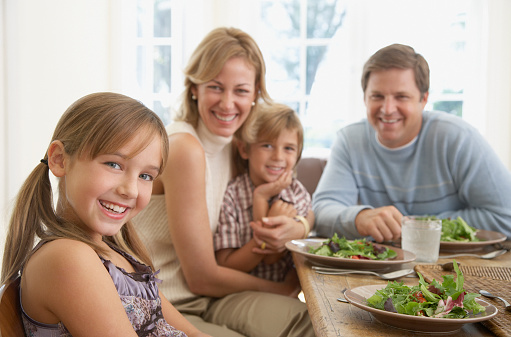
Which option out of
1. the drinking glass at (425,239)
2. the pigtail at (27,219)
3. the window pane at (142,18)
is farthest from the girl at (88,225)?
the window pane at (142,18)

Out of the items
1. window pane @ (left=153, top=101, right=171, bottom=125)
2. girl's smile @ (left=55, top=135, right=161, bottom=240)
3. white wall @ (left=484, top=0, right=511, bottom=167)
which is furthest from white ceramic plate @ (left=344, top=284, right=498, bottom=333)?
window pane @ (left=153, top=101, right=171, bottom=125)

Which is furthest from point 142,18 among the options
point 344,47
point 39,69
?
point 344,47

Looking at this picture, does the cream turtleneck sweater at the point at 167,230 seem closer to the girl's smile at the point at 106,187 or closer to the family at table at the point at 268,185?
the family at table at the point at 268,185

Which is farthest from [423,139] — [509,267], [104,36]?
[104,36]

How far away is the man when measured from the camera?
1.96 metres

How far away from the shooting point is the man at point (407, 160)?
6.45 ft

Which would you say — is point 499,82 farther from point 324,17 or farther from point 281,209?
point 281,209

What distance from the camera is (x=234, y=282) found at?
5.62 feet

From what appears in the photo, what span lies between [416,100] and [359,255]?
1025mm

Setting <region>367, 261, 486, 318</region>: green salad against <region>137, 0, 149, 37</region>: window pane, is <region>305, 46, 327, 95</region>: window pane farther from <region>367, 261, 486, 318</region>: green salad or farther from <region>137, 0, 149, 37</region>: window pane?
<region>367, 261, 486, 318</region>: green salad

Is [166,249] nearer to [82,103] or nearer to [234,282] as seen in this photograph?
[234,282]

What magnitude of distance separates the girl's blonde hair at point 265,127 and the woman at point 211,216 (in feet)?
0.14

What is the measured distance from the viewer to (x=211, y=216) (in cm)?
182

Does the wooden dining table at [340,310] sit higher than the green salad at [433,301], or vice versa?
the green salad at [433,301]
